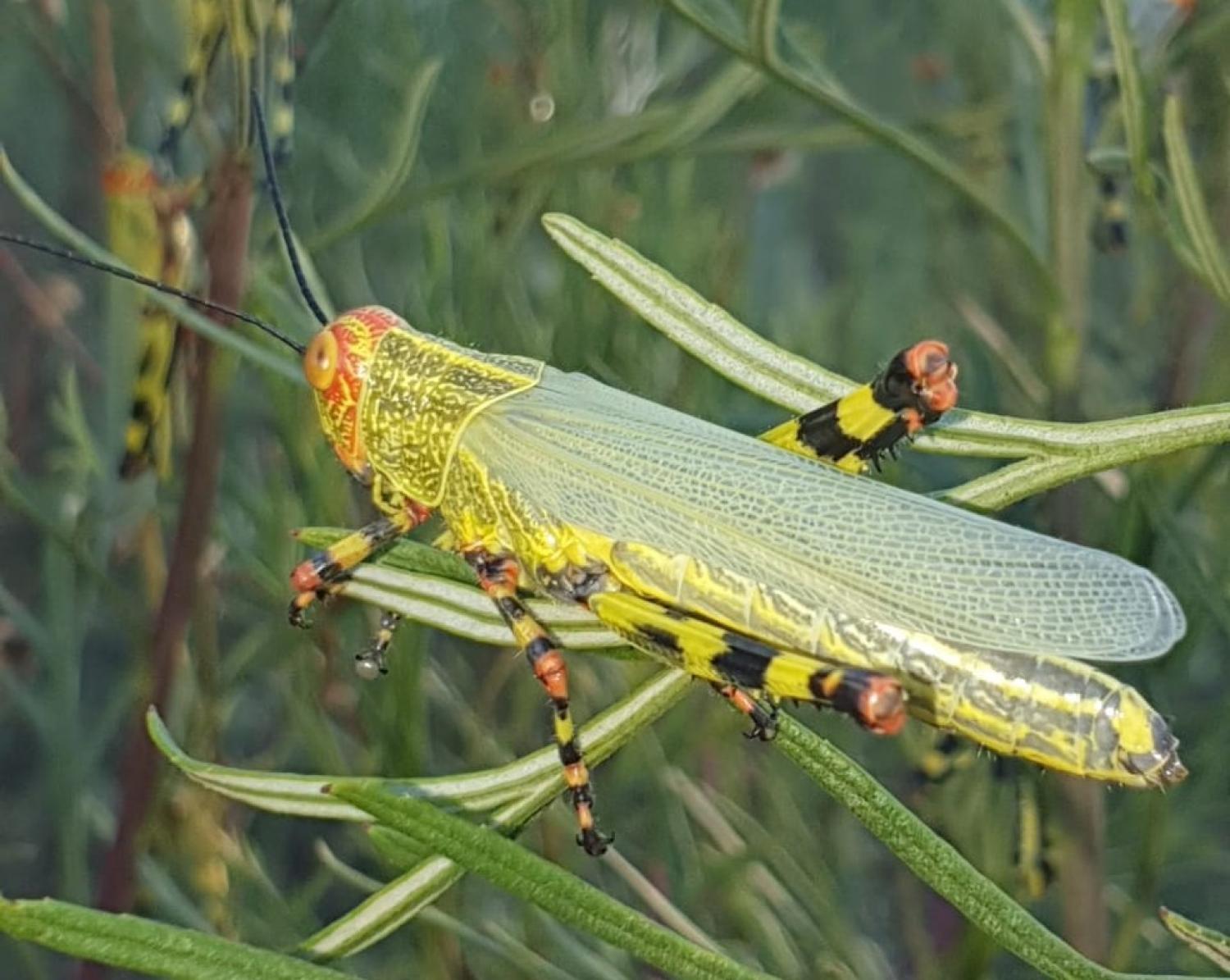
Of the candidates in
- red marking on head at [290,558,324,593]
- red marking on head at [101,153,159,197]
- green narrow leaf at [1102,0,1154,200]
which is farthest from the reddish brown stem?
green narrow leaf at [1102,0,1154,200]

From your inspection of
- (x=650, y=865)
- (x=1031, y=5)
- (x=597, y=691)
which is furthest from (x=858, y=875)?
(x=1031, y=5)

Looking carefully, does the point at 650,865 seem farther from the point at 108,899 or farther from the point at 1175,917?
the point at 1175,917

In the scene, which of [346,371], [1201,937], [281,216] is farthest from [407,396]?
[1201,937]

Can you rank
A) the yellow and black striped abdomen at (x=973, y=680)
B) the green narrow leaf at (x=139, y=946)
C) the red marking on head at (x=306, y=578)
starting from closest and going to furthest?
the green narrow leaf at (x=139, y=946) < the yellow and black striped abdomen at (x=973, y=680) < the red marking on head at (x=306, y=578)

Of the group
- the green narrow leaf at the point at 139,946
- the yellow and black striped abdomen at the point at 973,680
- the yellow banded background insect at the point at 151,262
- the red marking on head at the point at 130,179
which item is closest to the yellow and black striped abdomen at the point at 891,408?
the yellow and black striped abdomen at the point at 973,680

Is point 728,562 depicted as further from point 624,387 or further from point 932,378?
point 624,387

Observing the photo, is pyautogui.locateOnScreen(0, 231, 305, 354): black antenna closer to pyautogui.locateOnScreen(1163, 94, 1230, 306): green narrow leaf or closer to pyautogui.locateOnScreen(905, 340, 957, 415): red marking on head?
pyautogui.locateOnScreen(905, 340, 957, 415): red marking on head

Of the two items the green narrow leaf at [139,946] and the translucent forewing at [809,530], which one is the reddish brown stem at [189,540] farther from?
the green narrow leaf at [139,946]
